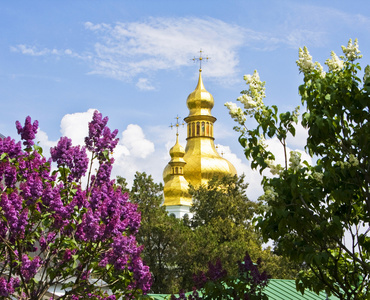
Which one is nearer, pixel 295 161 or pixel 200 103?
pixel 295 161

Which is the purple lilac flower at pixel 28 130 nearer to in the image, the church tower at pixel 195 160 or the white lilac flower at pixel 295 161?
the white lilac flower at pixel 295 161

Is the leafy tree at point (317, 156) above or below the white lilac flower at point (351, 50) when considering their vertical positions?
below

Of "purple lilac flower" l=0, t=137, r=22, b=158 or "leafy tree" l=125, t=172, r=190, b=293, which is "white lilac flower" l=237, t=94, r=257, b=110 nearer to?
"purple lilac flower" l=0, t=137, r=22, b=158

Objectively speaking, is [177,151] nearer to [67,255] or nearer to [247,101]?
[247,101]

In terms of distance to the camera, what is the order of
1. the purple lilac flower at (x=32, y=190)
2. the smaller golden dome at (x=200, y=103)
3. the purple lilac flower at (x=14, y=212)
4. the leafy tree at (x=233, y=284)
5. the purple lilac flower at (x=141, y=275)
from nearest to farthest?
1. the purple lilac flower at (x=14, y=212)
2. the purple lilac flower at (x=32, y=190)
3. the purple lilac flower at (x=141, y=275)
4. the leafy tree at (x=233, y=284)
5. the smaller golden dome at (x=200, y=103)

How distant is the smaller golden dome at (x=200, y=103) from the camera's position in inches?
2179

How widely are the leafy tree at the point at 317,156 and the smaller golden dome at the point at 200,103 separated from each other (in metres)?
48.6

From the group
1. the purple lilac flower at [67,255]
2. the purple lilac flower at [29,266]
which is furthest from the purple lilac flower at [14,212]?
the purple lilac flower at [67,255]

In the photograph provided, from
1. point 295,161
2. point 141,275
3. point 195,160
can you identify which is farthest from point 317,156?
point 195,160

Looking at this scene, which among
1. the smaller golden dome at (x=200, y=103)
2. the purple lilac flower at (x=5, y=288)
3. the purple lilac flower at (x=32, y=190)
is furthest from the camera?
the smaller golden dome at (x=200, y=103)

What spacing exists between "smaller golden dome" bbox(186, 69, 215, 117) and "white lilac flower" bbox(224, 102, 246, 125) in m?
48.9

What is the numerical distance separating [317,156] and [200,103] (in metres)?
48.8

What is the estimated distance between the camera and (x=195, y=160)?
53594 millimetres

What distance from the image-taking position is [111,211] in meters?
5.97
